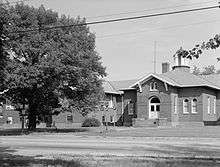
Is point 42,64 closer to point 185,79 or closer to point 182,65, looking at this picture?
point 185,79

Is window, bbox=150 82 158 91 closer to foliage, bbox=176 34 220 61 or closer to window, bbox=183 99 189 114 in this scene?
window, bbox=183 99 189 114

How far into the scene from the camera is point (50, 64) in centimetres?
3647

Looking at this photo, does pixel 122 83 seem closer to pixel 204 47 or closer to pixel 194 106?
pixel 194 106

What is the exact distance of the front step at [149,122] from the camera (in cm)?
5161

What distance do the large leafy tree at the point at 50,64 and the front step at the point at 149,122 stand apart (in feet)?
39.2

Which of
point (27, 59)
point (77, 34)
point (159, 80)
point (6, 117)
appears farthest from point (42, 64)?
point (6, 117)

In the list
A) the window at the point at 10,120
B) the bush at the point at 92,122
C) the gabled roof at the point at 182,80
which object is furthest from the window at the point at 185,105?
the window at the point at 10,120

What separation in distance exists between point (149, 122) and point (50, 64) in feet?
66.0

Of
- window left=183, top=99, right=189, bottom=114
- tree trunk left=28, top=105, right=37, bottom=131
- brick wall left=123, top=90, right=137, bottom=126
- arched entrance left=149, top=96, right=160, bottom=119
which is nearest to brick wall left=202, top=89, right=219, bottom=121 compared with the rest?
window left=183, top=99, right=189, bottom=114

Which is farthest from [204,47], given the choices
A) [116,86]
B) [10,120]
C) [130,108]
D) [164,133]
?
[10,120]

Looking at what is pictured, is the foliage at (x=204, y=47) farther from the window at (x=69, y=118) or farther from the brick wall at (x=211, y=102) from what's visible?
the window at (x=69, y=118)

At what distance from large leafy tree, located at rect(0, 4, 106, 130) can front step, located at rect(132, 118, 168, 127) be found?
11.9 m

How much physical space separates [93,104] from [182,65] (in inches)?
940

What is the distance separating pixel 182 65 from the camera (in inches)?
2436
